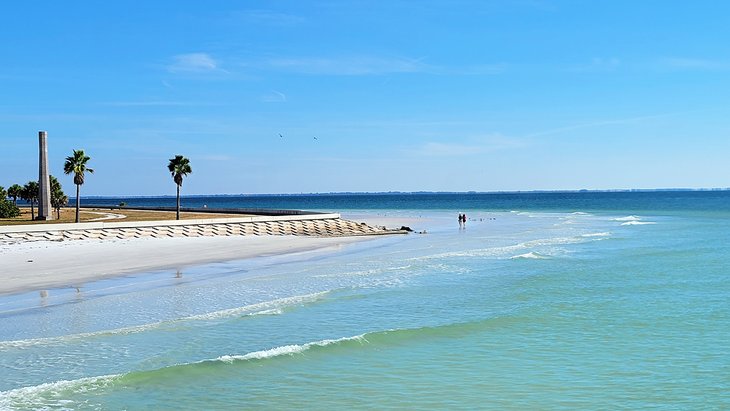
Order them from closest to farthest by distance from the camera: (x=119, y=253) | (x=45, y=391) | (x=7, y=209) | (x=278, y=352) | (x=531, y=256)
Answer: (x=45, y=391)
(x=278, y=352)
(x=531, y=256)
(x=119, y=253)
(x=7, y=209)

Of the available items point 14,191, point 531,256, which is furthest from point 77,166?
point 531,256

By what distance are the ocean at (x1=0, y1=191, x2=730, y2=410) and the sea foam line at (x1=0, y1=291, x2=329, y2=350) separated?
64mm

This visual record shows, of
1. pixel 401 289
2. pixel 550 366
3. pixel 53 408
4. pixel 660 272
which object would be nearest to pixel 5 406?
pixel 53 408

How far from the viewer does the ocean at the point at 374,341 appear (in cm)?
1254

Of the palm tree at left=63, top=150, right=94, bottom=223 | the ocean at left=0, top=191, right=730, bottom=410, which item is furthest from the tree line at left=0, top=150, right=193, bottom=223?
the ocean at left=0, top=191, right=730, bottom=410

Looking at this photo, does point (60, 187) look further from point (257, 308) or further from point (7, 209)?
point (257, 308)

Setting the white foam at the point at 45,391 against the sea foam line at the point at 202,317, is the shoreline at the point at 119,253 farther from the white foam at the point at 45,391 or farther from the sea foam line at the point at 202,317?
the white foam at the point at 45,391

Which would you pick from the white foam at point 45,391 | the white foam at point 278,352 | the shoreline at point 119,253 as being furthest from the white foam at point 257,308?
the shoreline at point 119,253

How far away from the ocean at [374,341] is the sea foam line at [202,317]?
0.06 m

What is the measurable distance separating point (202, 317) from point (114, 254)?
20.6 metres

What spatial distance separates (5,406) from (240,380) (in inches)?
158

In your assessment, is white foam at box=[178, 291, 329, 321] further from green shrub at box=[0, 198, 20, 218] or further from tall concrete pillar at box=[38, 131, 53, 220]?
green shrub at box=[0, 198, 20, 218]

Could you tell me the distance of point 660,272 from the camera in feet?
101

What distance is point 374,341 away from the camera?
55.3 feet
